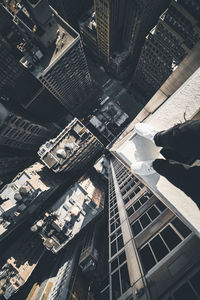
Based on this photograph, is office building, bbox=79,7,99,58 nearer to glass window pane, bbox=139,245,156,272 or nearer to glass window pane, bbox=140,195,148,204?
glass window pane, bbox=140,195,148,204

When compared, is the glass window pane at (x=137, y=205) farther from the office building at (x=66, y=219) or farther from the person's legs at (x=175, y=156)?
the office building at (x=66, y=219)

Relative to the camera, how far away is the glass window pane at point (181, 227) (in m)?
13.5

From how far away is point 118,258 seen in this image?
18.6m

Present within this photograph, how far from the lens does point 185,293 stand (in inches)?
432

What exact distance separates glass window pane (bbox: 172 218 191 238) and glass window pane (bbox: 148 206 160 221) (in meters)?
2.59

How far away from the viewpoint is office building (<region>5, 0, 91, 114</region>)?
145 feet

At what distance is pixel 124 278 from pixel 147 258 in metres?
2.97

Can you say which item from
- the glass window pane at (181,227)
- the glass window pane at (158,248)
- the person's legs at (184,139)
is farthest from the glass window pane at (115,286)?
the person's legs at (184,139)

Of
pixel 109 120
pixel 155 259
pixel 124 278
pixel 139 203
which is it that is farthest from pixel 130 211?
pixel 109 120

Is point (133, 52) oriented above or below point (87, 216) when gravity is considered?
above

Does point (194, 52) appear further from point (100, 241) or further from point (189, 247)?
point (100, 241)

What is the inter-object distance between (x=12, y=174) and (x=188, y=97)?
82400mm

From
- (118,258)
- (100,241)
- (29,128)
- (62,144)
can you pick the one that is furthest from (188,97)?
(29,128)

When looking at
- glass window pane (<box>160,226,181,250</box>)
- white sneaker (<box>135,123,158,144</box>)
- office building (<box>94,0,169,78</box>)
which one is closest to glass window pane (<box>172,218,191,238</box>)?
glass window pane (<box>160,226,181,250</box>)
